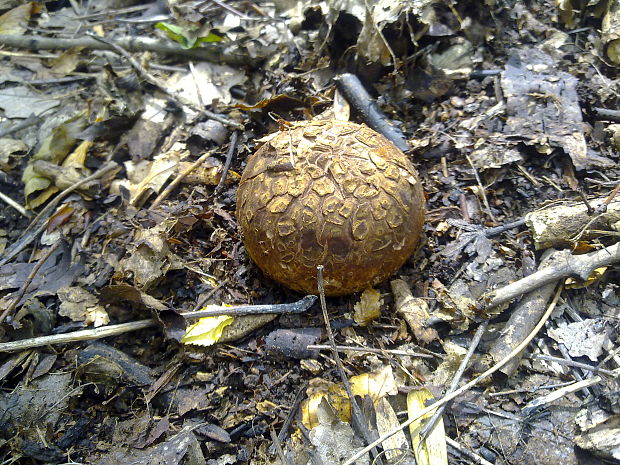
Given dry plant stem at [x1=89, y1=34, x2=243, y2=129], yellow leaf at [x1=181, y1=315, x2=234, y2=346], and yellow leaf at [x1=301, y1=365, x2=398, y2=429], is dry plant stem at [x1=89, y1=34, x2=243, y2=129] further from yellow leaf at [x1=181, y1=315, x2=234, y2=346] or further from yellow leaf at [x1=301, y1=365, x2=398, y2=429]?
yellow leaf at [x1=301, y1=365, x2=398, y2=429]

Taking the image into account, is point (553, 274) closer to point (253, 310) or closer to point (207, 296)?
point (253, 310)

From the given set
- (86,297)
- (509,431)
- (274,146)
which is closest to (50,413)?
(86,297)

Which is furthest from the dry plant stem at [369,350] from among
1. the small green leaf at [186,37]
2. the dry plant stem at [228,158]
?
the small green leaf at [186,37]

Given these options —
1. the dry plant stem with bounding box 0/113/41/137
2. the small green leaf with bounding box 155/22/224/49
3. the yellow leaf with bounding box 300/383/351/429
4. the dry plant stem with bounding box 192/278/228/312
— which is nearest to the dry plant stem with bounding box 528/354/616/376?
the yellow leaf with bounding box 300/383/351/429

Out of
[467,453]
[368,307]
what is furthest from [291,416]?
[467,453]

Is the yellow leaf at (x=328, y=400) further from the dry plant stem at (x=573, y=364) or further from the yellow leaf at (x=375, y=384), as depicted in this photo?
the dry plant stem at (x=573, y=364)

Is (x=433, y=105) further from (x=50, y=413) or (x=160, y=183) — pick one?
(x=50, y=413)
